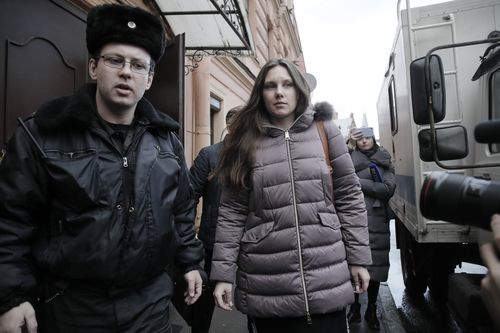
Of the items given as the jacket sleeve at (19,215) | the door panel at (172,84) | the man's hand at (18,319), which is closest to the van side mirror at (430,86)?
the jacket sleeve at (19,215)

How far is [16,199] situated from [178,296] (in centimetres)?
96

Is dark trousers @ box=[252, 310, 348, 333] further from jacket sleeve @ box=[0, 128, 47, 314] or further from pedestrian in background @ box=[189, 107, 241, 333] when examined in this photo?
pedestrian in background @ box=[189, 107, 241, 333]

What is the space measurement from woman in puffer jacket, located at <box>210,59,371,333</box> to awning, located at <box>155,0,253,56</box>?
3.06 metres

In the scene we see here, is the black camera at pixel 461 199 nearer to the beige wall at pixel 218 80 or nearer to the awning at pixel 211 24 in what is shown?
the beige wall at pixel 218 80

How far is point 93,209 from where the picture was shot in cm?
147

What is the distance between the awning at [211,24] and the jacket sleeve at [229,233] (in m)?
3.31

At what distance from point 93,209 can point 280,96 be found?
109 centimetres

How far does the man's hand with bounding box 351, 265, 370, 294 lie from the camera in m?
1.87

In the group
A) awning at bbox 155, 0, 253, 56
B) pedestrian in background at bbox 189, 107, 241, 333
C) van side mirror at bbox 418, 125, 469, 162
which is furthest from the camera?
awning at bbox 155, 0, 253, 56

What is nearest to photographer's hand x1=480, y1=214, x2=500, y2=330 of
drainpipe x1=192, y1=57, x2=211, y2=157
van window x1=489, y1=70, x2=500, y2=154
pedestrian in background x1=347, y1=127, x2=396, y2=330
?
van window x1=489, y1=70, x2=500, y2=154

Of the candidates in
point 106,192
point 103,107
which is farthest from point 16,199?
point 103,107

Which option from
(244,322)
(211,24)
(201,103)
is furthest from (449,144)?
(201,103)

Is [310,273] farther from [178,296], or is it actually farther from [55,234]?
[55,234]

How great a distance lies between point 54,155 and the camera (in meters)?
1.47
